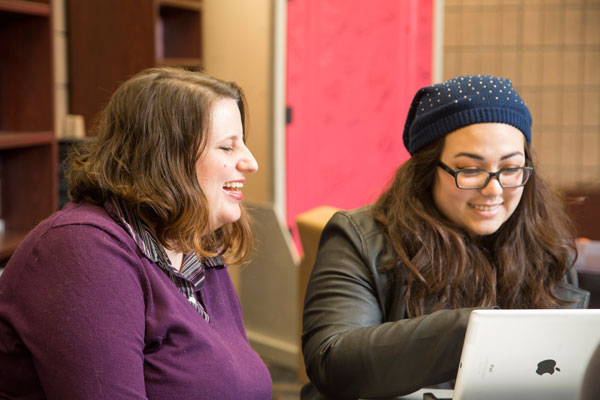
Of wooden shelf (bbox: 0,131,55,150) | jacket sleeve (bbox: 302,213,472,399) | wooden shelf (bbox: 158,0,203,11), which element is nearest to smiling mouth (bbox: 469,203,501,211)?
jacket sleeve (bbox: 302,213,472,399)

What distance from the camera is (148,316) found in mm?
1165

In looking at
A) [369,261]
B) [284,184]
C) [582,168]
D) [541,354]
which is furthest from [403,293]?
[582,168]

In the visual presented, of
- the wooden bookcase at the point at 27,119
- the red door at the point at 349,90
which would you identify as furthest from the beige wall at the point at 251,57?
the wooden bookcase at the point at 27,119

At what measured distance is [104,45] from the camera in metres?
2.74

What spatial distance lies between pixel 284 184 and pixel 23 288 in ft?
7.37

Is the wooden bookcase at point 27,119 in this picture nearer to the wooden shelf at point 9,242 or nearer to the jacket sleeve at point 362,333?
the wooden shelf at point 9,242

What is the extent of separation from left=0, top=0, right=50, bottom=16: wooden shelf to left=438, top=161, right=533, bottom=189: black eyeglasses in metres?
1.38

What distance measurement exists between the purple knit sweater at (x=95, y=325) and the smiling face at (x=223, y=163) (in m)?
0.18

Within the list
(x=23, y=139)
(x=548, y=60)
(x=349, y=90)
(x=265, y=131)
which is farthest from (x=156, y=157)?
(x=548, y=60)

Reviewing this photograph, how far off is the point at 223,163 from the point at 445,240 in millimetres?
530

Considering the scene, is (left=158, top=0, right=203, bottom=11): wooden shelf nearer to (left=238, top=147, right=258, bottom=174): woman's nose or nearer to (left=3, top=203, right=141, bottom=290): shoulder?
(left=238, top=147, right=258, bottom=174): woman's nose

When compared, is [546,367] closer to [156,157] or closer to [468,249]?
[468,249]

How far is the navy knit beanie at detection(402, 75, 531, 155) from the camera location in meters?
1.48

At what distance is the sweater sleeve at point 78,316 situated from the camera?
105 centimetres
